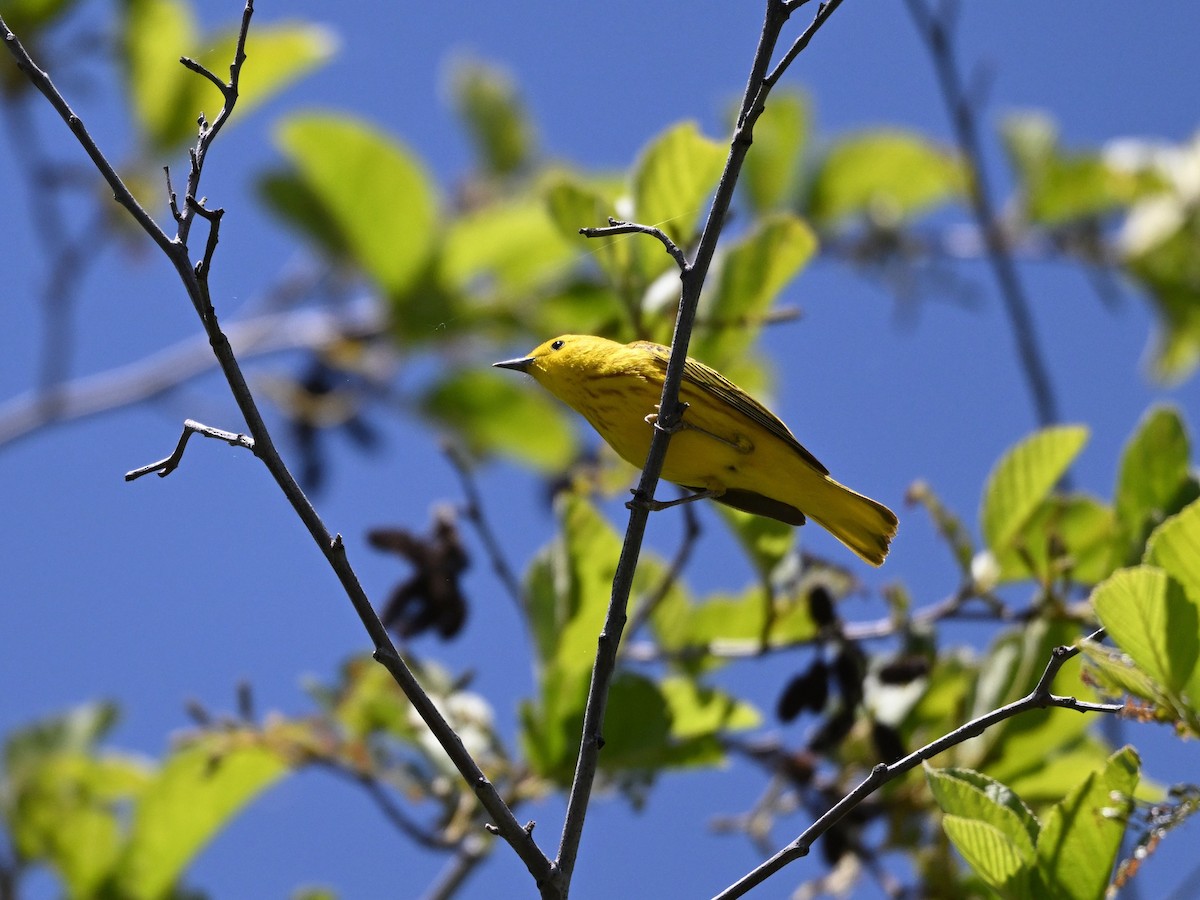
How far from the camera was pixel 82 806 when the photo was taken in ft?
14.8

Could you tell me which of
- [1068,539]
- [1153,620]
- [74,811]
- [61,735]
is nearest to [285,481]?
[1153,620]

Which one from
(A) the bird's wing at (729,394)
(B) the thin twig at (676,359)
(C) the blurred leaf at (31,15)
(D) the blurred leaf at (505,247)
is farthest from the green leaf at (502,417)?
(B) the thin twig at (676,359)

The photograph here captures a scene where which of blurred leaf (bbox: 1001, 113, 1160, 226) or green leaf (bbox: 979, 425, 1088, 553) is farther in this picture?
blurred leaf (bbox: 1001, 113, 1160, 226)

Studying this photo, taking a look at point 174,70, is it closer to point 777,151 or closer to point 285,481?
point 777,151

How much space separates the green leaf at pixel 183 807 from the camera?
13.4 ft

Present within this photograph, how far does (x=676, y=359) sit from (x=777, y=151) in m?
3.19

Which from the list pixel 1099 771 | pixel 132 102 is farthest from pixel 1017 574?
pixel 132 102

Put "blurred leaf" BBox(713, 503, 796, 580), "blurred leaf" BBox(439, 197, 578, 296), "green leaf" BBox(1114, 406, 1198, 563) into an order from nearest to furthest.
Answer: "green leaf" BBox(1114, 406, 1198, 563) → "blurred leaf" BBox(713, 503, 796, 580) → "blurred leaf" BBox(439, 197, 578, 296)

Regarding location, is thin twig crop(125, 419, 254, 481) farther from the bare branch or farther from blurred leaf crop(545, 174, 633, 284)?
blurred leaf crop(545, 174, 633, 284)

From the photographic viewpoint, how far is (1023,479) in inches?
145

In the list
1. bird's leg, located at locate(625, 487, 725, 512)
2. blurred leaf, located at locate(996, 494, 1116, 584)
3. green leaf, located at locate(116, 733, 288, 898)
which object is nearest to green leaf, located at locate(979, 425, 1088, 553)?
blurred leaf, located at locate(996, 494, 1116, 584)

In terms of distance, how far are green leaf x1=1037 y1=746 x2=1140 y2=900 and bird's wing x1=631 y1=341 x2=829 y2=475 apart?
4.71ft

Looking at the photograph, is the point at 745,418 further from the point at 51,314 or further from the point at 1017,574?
the point at 51,314

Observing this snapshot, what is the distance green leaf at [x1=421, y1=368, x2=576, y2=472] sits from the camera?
5.79 meters
